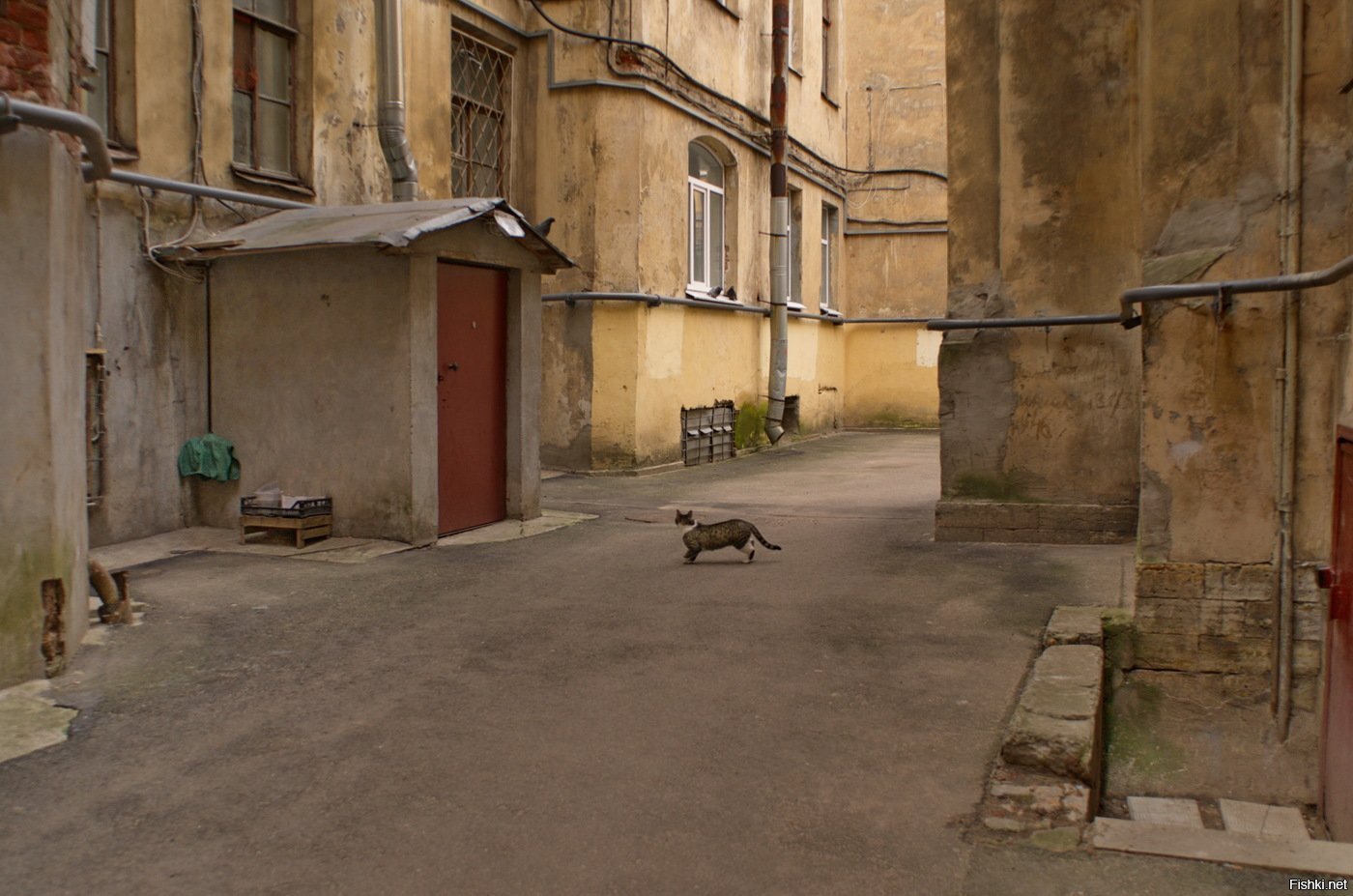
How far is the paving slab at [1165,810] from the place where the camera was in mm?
5188

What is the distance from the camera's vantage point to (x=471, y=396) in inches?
388

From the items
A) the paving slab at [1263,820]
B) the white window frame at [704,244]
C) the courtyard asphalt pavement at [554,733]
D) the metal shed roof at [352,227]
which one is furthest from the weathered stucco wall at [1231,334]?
the white window frame at [704,244]

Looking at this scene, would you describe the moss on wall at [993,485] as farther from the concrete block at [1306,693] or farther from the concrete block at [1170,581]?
the concrete block at [1306,693]

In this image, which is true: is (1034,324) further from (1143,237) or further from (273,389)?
(273,389)

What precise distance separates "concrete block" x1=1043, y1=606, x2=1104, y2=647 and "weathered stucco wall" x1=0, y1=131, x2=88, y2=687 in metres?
4.87

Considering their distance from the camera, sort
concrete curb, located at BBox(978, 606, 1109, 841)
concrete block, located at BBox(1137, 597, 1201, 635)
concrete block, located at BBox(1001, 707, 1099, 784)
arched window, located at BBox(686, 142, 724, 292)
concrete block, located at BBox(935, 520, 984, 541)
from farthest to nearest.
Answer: arched window, located at BBox(686, 142, 724, 292) → concrete block, located at BBox(935, 520, 984, 541) → concrete block, located at BBox(1137, 597, 1201, 635) → concrete block, located at BBox(1001, 707, 1099, 784) → concrete curb, located at BBox(978, 606, 1109, 841)

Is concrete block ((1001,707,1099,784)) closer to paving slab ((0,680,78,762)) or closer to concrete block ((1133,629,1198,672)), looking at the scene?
concrete block ((1133,629,1198,672))

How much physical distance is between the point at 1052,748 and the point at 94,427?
719 cm

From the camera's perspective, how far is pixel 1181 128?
244 inches

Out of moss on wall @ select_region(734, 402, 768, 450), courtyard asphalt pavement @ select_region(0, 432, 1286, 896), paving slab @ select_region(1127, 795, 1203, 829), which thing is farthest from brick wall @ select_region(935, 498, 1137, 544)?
moss on wall @ select_region(734, 402, 768, 450)

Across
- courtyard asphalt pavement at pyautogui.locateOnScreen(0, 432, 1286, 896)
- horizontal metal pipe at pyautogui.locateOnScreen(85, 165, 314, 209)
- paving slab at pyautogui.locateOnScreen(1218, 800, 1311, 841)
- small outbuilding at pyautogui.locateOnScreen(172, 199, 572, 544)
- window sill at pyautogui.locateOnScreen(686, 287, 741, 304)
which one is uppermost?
horizontal metal pipe at pyautogui.locateOnScreen(85, 165, 314, 209)

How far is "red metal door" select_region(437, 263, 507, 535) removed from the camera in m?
9.47

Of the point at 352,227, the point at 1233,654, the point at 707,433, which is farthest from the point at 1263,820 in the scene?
the point at 707,433

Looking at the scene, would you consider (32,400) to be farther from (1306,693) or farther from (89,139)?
(1306,693)
